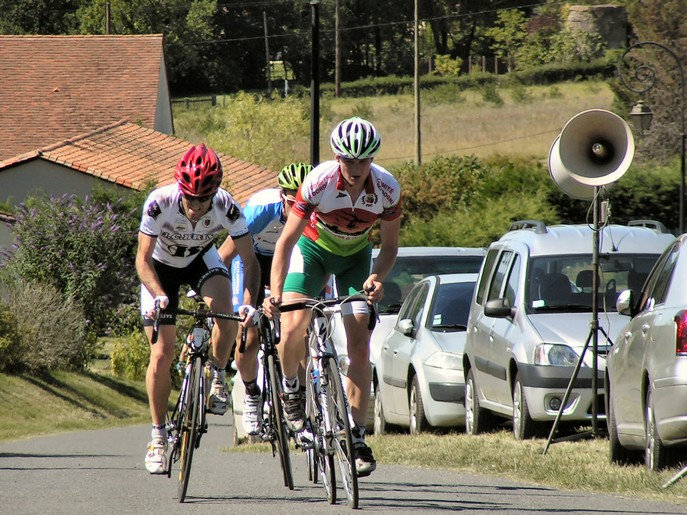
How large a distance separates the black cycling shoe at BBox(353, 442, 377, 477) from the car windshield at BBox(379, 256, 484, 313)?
9.36m

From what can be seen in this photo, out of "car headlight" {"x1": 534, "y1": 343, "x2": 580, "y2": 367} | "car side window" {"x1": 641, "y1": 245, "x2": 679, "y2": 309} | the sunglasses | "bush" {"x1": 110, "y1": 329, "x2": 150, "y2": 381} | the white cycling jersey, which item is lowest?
"bush" {"x1": 110, "y1": 329, "x2": 150, "y2": 381}

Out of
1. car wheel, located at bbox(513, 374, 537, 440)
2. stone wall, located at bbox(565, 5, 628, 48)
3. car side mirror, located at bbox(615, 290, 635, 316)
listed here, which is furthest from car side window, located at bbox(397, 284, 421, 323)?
stone wall, located at bbox(565, 5, 628, 48)

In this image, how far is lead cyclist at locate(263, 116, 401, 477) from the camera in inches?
314

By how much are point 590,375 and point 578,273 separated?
4.46ft

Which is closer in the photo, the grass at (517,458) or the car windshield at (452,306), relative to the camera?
the grass at (517,458)

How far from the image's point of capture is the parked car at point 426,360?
1436 cm

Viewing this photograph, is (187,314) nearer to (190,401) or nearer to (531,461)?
(190,401)

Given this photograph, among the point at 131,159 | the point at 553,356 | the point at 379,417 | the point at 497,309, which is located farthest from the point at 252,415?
the point at 131,159

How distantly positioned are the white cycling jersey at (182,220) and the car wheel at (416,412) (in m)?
5.96

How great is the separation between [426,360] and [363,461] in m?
6.63

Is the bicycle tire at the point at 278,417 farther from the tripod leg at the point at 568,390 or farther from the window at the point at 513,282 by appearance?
the window at the point at 513,282

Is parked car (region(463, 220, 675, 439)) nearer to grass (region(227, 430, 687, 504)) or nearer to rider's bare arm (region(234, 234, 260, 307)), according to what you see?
grass (region(227, 430, 687, 504))

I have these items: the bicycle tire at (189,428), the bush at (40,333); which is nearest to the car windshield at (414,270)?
the bush at (40,333)

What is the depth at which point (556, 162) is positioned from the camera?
12578mm
